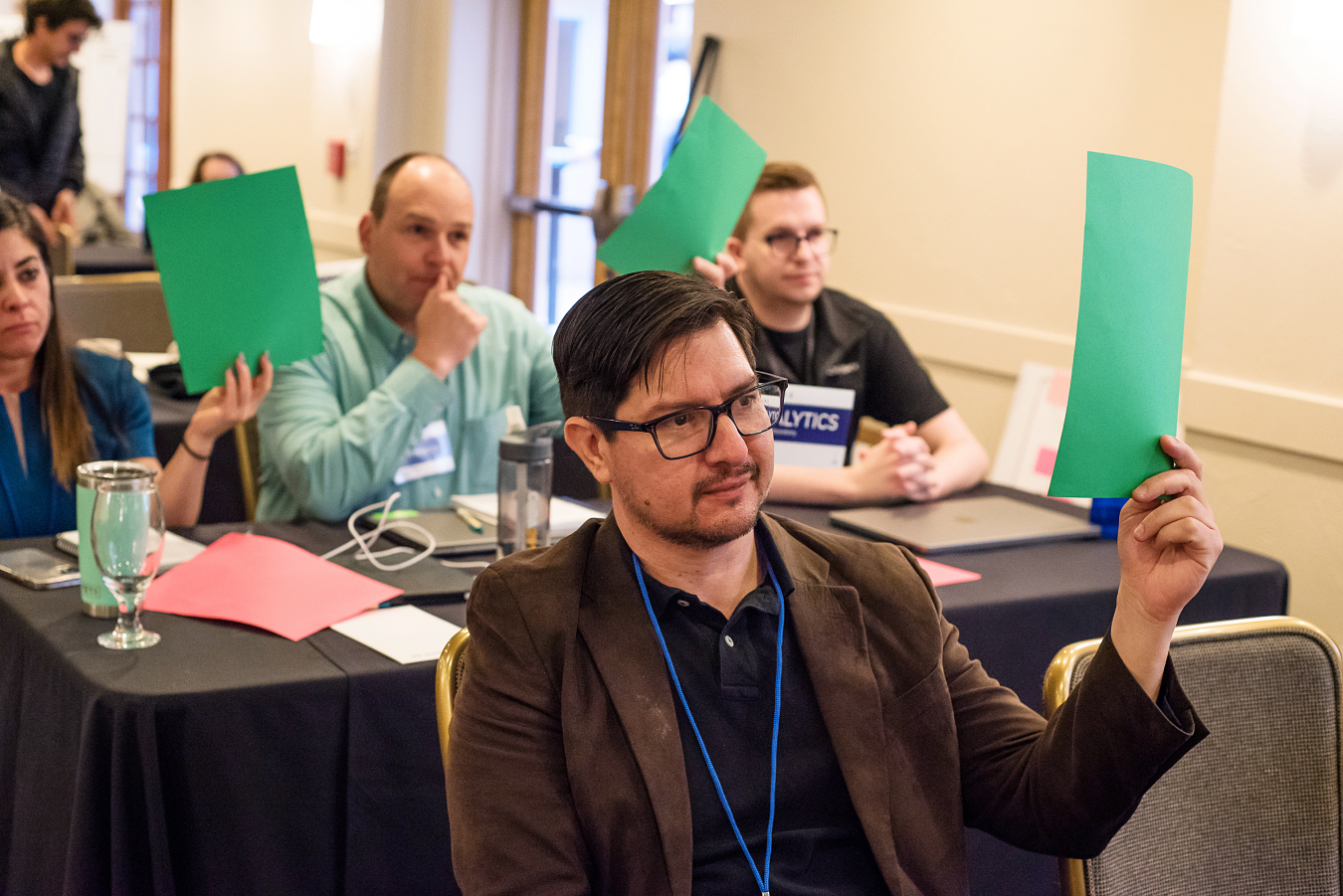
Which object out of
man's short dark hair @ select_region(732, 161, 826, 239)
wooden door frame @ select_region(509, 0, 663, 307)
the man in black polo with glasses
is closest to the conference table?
the man in black polo with glasses

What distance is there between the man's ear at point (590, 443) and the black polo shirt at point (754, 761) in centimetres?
11

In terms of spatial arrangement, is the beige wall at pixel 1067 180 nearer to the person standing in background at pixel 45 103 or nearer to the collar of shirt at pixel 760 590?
the collar of shirt at pixel 760 590

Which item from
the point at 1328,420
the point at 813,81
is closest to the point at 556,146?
the point at 813,81

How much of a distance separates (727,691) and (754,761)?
68mm

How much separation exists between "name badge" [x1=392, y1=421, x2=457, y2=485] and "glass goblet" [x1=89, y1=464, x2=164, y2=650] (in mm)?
802

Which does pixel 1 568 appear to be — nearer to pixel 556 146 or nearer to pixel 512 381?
pixel 512 381

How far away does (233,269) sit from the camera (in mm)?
1827

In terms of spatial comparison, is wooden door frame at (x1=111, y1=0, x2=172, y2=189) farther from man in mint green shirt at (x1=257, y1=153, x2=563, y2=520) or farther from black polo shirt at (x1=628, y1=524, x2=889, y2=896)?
black polo shirt at (x1=628, y1=524, x2=889, y2=896)

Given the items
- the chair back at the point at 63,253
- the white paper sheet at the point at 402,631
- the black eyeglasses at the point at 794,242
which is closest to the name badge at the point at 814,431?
the black eyeglasses at the point at 794,242

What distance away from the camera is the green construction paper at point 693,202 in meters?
1.99

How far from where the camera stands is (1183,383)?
3.06 meters

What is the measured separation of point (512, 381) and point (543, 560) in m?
1.39

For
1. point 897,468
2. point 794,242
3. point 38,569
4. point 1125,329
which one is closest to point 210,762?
point 38,569

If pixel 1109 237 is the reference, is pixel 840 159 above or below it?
above
